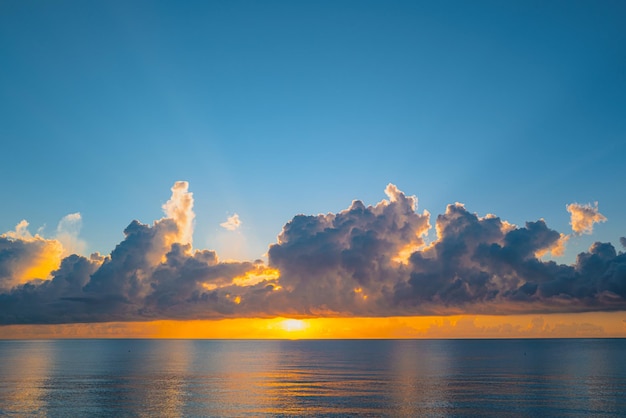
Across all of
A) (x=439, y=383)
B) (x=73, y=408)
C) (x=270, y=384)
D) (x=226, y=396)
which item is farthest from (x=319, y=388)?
(x=73, y=408)

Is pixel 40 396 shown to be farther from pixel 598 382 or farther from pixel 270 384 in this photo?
pixel 598 382

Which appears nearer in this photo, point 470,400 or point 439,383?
point 470,400

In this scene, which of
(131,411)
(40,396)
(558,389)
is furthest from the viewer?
(558,389)

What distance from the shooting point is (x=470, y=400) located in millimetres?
109875

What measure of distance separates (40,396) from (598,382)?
141 meters

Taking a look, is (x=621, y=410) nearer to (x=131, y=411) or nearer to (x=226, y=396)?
(x=226, y=396)

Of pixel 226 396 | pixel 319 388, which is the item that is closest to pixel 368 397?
pixel 319 388

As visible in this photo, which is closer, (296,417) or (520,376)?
(296,417)

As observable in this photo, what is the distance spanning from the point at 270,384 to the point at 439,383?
46.6 meters

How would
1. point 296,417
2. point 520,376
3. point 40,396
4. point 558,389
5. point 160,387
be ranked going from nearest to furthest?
point 296,417
point 40,396
point 558,389
point 160,387
point 520,376

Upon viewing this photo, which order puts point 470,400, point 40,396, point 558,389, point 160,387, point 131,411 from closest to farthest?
point 131,411
point 470,400
point 40,396
point 558,389
point 160,387

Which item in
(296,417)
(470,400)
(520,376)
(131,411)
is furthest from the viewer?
(520,376)

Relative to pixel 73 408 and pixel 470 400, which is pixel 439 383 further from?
pixel 73 408

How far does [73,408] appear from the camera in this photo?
102438 millimetres
